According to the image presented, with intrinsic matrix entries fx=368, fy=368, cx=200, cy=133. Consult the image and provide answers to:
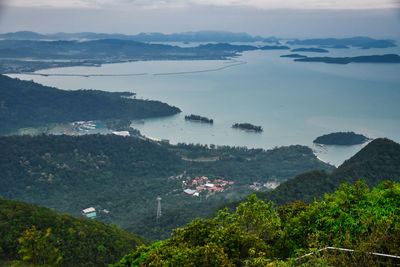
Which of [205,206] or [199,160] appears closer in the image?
[205,206]

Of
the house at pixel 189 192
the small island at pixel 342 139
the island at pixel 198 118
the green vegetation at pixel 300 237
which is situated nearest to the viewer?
the green vegetation at pixel 300 237

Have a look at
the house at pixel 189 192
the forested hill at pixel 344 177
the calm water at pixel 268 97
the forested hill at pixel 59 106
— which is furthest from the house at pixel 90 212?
the forested hill at pixel 59 106

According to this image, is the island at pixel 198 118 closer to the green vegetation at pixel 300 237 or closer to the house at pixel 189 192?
the house at pixel 189 192

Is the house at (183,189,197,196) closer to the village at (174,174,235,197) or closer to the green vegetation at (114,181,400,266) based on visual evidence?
the village at (174,174,235,197)

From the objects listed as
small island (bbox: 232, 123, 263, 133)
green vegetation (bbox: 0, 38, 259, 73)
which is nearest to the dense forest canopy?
small island (bbox: 232, 123, 263, 133)

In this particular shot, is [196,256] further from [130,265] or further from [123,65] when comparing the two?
[123,65]

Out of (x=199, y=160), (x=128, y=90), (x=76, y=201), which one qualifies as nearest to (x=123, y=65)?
(x=128, y=90)
